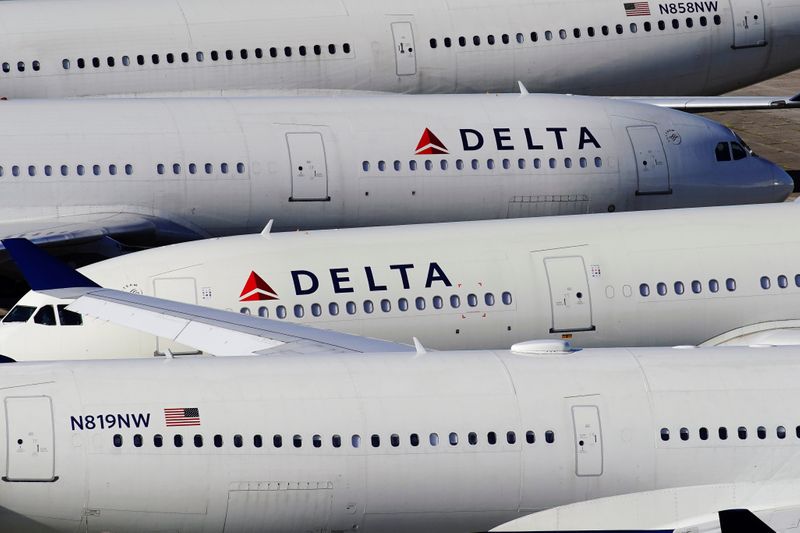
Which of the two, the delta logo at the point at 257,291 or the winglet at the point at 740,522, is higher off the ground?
the delta logo at the point at 257,291

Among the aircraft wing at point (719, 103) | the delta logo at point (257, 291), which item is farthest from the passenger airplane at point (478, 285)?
the aircraft wing at point (719, 103)

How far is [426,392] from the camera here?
24297 millimetres

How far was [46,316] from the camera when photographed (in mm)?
30344

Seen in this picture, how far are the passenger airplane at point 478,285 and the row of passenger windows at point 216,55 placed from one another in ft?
41.8

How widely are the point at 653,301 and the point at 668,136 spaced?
9120 mm

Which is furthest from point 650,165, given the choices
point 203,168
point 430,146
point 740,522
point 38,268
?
point 740,522

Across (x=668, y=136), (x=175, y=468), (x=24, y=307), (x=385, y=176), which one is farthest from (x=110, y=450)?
(x=668, y=136)

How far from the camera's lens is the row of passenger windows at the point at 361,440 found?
915 inches

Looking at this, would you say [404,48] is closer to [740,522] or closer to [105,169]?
[105,169]

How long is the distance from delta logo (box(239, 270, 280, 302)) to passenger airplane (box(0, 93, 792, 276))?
759 cm

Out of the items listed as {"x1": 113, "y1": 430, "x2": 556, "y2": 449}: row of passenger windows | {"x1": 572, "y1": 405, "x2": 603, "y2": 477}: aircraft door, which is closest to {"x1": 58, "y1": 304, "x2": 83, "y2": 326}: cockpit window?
{"x1": 113, "y1": 430, "x2": 556, "y2": 449}: row of passenger windows

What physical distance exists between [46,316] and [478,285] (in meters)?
7.78

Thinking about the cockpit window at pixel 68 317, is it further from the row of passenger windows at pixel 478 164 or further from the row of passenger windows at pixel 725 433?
the row of passenger windows at pixel 725 433

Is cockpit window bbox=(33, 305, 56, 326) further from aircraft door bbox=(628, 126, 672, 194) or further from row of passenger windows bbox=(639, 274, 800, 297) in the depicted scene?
aircraft door bbox=(628, 126, 672, 194)
